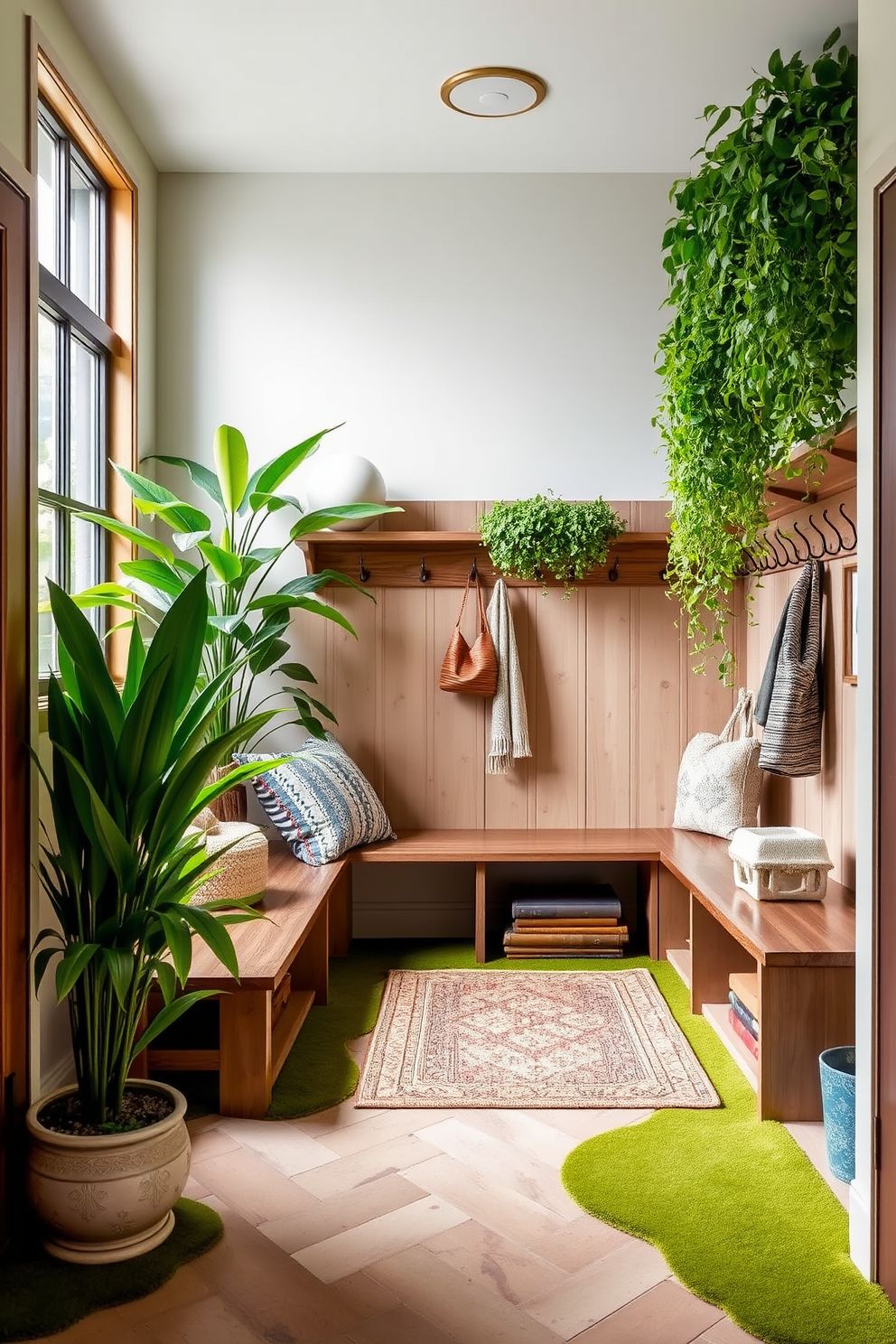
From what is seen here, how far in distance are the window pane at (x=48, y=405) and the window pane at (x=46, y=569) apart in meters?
0.09

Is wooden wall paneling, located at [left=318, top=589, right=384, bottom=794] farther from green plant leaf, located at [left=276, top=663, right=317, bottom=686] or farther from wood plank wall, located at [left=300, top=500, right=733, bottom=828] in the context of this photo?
green plant leaf, located at [left=276, top=663, right=317, bottom=686]

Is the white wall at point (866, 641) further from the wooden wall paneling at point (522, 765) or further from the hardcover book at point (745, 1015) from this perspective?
the wooden wall paneling at point (522, 765)

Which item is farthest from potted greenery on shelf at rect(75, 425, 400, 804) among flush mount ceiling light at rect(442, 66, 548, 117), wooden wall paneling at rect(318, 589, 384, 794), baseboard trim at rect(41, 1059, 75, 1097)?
flush mount ceiling light at rect(442, 66, 548, 117)

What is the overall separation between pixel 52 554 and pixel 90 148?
1.29 m

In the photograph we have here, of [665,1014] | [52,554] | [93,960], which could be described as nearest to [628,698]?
[665,1014]

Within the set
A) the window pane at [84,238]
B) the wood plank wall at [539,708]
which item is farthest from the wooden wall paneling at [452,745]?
the window pane at [84,238]

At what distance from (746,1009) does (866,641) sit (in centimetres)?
130

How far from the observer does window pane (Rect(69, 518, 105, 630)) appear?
332cm

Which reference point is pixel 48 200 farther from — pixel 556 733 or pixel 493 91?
pixel 556 733

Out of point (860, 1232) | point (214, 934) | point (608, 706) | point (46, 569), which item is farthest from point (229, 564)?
point (860, 1232)

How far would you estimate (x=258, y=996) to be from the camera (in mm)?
2557

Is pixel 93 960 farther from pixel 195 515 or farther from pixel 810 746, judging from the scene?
pixel 810 746

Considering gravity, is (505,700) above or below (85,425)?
below

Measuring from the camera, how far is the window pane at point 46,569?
288cm
